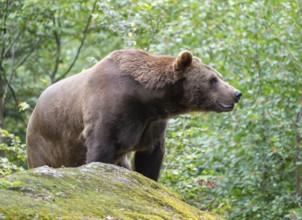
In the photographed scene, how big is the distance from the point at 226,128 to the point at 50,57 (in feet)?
19.2

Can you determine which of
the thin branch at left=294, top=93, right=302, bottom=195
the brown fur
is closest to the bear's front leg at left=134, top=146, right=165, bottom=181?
the brown fur

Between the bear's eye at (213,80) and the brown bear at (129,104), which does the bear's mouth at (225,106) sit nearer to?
the brown bear at (129,104)

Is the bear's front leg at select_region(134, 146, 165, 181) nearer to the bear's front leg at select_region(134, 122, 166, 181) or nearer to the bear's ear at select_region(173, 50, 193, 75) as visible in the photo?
the bear's front leg at select_region(134, 122, 166, 181)

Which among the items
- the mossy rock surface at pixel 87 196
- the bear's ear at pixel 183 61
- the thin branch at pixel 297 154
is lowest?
the thin branch at pixel 297 154

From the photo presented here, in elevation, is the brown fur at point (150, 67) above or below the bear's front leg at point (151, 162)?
above

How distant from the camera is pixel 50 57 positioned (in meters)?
16.2

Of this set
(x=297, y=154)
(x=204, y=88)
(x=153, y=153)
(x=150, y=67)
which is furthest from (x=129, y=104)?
(x=297, y=154)

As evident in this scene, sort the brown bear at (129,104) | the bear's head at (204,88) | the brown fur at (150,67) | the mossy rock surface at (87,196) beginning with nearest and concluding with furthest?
the mossy rock surface at (87,196) → the brown bear at (129,104) → the brown fur at (150,67) → the bear's head at (204,88)

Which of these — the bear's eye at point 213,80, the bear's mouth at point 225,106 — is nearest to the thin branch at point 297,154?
the bear's mouth at point 225,106

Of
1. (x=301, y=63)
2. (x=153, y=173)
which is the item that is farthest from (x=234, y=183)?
(x=153, y=173)

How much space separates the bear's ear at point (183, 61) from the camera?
7668 mm

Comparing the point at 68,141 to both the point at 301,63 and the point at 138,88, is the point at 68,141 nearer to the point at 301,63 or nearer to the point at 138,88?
the point at 138,88

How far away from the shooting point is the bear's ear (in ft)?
25.2

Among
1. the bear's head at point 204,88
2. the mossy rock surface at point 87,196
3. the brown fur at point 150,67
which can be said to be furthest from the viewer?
the bear's head at point 204,88
